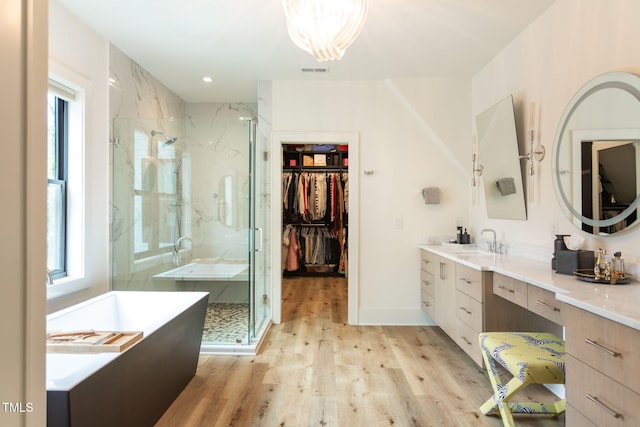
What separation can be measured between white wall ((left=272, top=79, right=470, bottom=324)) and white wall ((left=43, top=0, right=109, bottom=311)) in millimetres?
1582

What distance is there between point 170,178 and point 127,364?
234cm

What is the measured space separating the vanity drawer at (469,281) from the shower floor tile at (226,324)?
1.81m

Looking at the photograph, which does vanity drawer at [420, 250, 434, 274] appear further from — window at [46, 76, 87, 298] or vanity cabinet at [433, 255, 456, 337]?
window at [46, 76, 87, 298]

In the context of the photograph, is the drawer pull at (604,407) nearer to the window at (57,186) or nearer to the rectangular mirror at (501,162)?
the rectangular mirror at (501,162)

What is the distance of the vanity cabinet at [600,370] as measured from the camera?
1133 millimetres

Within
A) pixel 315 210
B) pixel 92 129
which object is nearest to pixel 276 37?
pixel 92 129

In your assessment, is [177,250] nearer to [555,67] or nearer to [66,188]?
[66,188]

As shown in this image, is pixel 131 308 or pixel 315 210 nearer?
pixel 131 308

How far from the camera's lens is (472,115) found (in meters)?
3.71

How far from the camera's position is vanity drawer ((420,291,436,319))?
11.0 feet

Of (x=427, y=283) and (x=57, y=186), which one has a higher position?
(x=57, y=186)

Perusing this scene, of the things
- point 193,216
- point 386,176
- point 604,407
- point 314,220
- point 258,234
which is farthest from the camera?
point 314,220

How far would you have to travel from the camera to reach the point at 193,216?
11.8 ft

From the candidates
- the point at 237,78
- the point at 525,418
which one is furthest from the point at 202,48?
the point at 525,418
